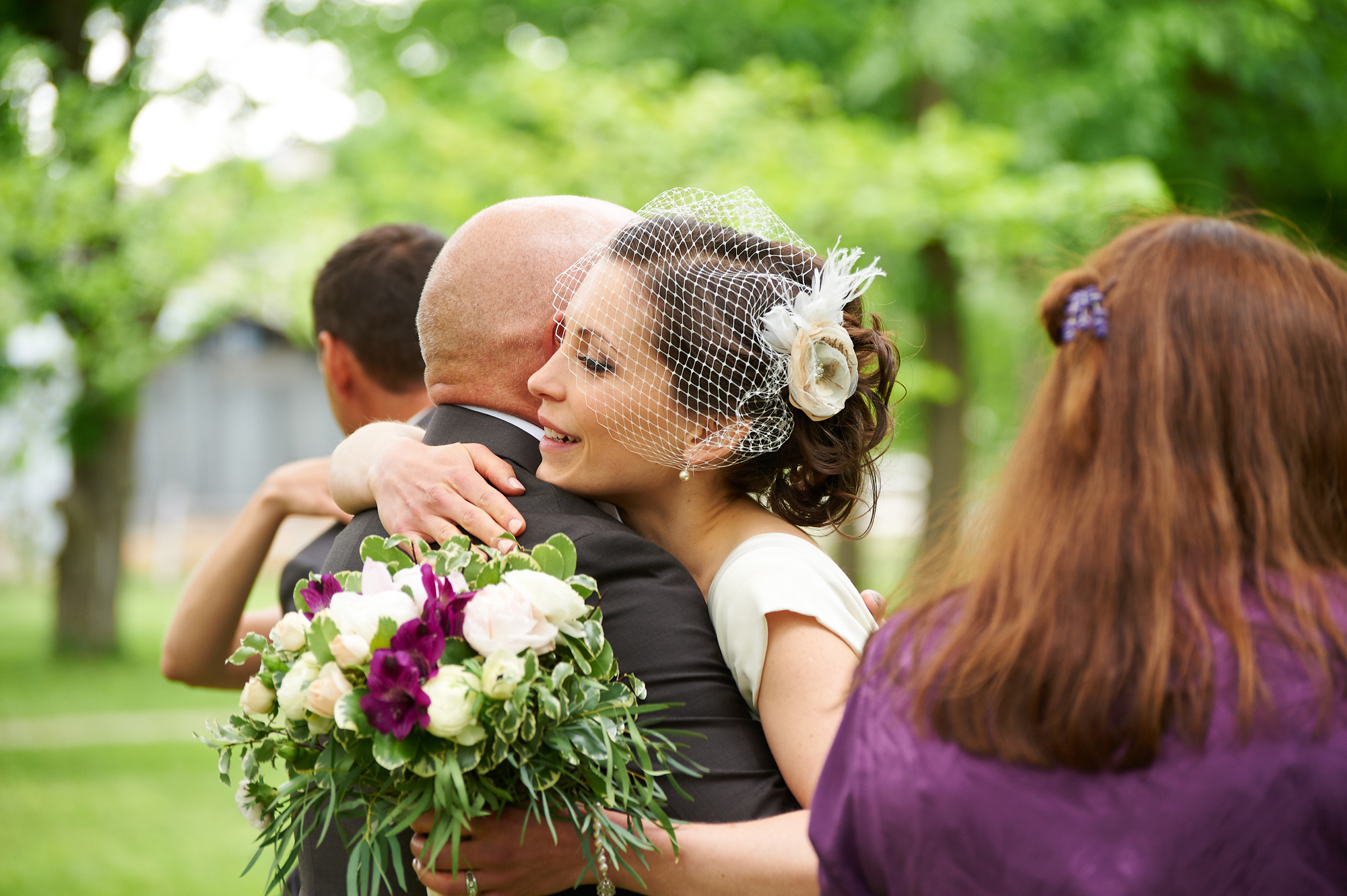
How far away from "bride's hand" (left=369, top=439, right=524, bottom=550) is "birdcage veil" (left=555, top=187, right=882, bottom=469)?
0.24 metres

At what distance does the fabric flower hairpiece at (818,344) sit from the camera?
2.27m

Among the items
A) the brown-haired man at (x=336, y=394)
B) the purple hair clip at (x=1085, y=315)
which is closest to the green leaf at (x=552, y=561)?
the purple hair clip at (x=1085, y=315)

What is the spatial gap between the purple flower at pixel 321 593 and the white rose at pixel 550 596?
34 centimetres

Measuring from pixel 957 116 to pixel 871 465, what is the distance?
9.80 meters

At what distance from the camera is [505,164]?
10953mm

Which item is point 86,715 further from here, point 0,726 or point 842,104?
point 842,104

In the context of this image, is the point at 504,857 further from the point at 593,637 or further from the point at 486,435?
the point at 486,435

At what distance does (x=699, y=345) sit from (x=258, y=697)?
1.03 metres

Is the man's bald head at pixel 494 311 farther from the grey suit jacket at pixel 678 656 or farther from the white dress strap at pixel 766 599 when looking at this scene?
the white dress strap at pixel 766 599

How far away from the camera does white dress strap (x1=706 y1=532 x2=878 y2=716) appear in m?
2.09

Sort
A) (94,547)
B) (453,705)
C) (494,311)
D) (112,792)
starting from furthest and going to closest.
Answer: (94,547), (112,792), (494,311), (453,705)

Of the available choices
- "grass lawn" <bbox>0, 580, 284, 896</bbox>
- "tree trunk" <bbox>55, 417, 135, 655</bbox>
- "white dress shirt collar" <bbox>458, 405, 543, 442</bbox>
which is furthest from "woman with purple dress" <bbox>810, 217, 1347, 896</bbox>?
"tree trunk" <bbox>55, 417, 135, 655</bbox>

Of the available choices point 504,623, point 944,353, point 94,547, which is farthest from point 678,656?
point 94,547

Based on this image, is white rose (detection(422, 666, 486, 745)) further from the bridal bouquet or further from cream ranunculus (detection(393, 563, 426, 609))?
cream ranunculus (detection(393, 563, 426, 609))
